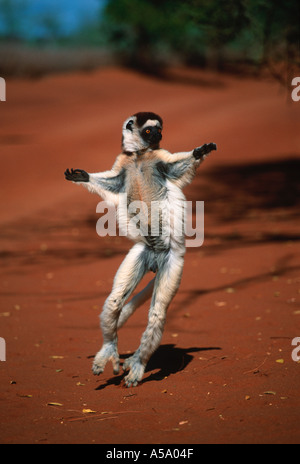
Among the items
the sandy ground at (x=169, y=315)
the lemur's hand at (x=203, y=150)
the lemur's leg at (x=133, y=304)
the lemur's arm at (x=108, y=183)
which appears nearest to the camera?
the sandy ground at (x=169, y=315)

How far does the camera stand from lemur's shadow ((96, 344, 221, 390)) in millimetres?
4918

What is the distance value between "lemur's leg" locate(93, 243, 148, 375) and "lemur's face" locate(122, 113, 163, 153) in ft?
3.01

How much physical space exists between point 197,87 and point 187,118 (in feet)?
37.2

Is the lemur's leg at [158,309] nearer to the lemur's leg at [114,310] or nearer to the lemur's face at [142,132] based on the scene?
the lemur's leg at [114,310]

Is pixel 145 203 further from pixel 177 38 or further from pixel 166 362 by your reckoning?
pixel 177 38

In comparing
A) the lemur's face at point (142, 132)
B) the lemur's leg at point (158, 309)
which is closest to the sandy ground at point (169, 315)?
the lemur's leg at point (158, 309)

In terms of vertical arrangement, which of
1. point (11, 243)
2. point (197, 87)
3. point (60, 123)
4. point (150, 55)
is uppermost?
point (150, 55)

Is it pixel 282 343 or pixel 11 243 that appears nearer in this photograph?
pixel 282 343

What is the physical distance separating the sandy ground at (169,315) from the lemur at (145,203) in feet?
1.47

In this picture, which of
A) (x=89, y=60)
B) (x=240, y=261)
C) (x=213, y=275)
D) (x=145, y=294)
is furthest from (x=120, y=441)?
(x=89, y=60)

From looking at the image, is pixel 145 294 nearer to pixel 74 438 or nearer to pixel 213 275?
pixel 74 438

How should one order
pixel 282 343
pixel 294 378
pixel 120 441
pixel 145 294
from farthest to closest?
pixel 282 343 → pixel 145 294 → pixel 294 378 → pixel 120 441

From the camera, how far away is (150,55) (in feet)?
139

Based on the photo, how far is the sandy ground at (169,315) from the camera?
400cm
